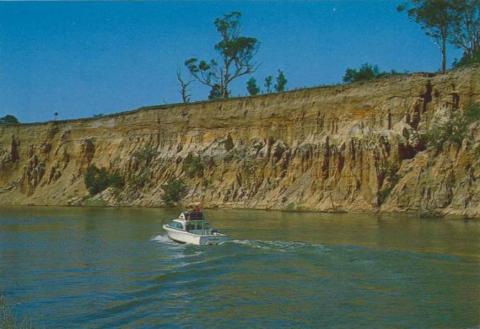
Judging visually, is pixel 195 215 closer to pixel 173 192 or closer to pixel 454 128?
pixel 454 128

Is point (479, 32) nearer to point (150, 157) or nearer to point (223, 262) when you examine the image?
point (150, 157)

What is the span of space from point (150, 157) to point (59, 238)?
1507 inches

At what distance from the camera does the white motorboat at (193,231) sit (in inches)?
1250

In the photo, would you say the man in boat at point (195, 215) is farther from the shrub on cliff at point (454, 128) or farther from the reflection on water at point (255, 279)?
the shrub on cliff at point (454, 128)

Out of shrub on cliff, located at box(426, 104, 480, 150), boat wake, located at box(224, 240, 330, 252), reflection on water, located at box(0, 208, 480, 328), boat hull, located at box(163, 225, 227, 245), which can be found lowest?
reflection on water, located at box(0, 208, 480, 328)

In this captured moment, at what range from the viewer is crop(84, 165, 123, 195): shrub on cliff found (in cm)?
7506

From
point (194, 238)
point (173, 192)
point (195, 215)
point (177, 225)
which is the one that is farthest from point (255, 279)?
point (173, 192)

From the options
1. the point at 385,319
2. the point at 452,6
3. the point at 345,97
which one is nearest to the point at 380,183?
the point at 345,97

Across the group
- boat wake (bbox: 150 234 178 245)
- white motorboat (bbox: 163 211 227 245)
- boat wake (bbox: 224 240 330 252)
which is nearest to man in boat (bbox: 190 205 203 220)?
white motorboat (bbox: 163 211 227 245)

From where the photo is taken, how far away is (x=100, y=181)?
76.0 meters

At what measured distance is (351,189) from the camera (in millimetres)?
54594

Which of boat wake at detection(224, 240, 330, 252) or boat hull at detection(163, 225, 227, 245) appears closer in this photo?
boat wake at detection(224, 240, 330, 252)

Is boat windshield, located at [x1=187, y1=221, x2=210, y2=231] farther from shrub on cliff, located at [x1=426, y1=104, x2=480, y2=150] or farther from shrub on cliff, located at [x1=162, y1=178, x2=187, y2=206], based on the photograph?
shrub on cliff, located at [x1=162, y1=178, x2=187, y2=206]

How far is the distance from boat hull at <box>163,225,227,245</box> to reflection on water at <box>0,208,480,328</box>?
462 mm
